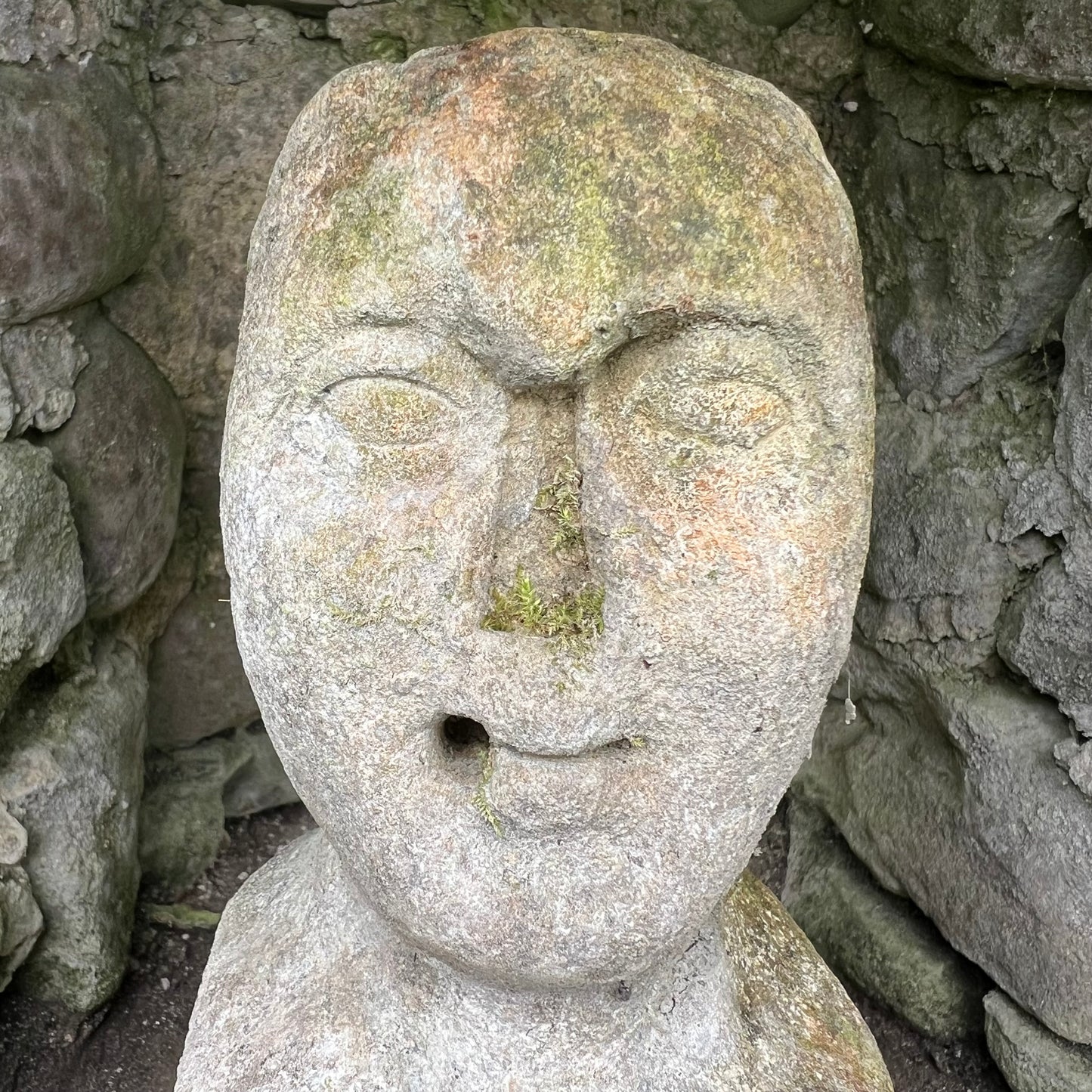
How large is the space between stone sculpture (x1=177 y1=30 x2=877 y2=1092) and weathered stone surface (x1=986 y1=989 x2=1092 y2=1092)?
0.56 meters

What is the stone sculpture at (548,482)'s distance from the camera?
0.91 meters

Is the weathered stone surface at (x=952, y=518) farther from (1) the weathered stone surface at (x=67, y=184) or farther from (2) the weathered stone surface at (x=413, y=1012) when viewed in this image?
(1) the weathered stone surface at (x=67, y=184)

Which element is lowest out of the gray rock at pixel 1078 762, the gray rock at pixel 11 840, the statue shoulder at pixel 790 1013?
the gray rock at pixel 11 840

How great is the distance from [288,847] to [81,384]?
0.57 meters

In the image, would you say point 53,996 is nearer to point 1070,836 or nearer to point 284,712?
point 284,712

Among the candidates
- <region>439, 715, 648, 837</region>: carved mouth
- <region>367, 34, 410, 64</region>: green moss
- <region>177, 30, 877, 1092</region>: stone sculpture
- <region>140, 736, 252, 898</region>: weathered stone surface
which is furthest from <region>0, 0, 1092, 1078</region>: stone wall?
<region>439, 715, 648, 837</region>: carved mouth

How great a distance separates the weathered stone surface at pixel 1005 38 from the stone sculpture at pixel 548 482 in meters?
0.36

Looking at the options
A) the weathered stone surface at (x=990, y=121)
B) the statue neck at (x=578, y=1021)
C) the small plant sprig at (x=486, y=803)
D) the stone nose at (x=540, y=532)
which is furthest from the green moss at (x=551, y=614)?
the weathered stone surface at (x=990, y=121)

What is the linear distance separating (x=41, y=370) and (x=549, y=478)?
619 millimetres

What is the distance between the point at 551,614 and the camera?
103cm

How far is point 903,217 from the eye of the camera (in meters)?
1.41

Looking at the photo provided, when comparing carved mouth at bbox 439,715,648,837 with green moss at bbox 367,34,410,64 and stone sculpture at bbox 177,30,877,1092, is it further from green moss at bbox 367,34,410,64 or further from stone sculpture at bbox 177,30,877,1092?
green moss at bbox 367,34,410,64

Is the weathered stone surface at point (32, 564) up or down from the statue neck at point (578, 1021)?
up

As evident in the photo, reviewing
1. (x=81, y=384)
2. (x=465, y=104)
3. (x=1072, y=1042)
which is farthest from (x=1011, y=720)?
(x=81, y=384)
